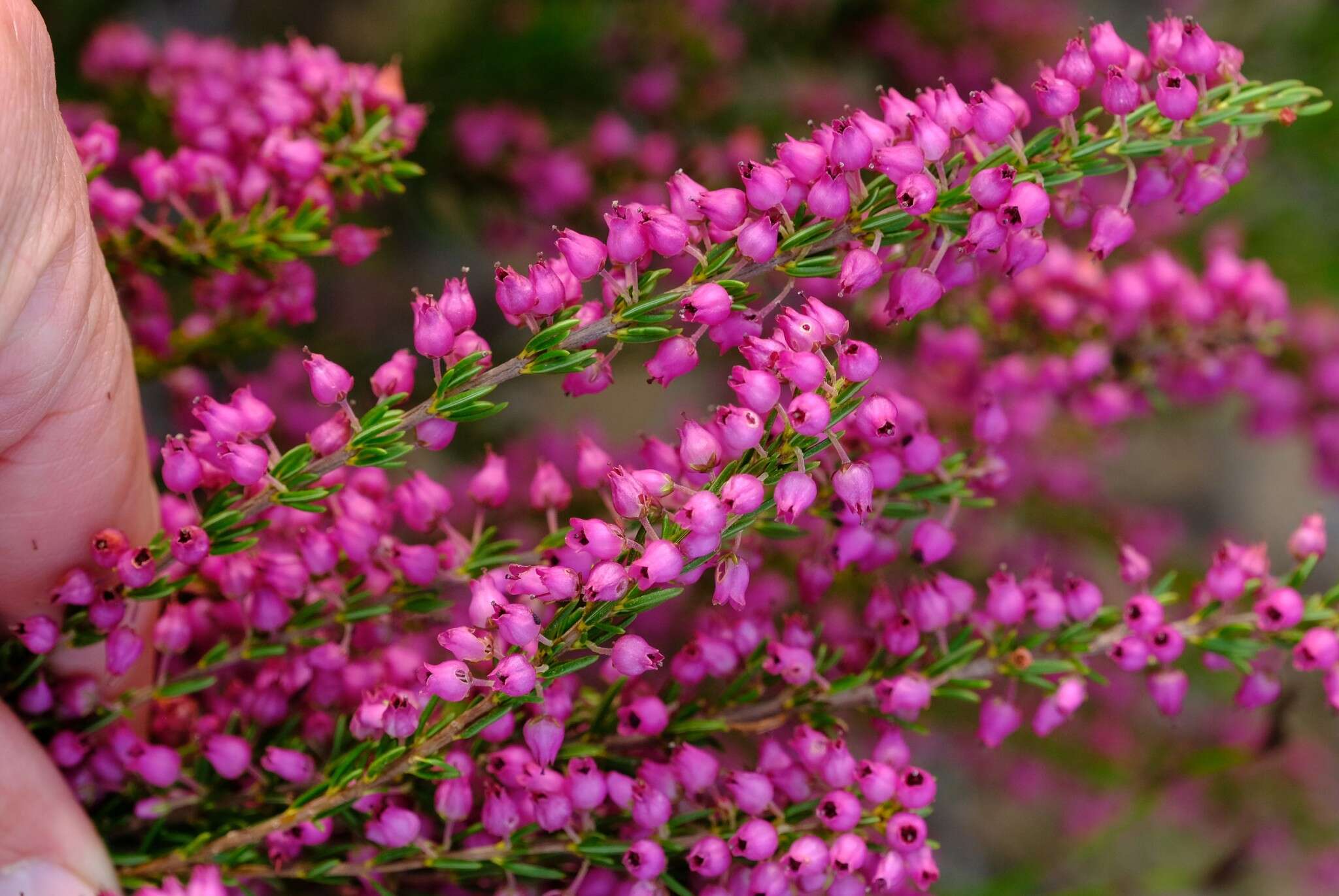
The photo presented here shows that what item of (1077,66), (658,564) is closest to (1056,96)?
(1077,66)

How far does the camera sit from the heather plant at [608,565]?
595 mm

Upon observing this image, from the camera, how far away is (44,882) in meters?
0.67

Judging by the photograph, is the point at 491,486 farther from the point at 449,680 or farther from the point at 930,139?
the point at 930,139

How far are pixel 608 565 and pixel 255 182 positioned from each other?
0.44 metres

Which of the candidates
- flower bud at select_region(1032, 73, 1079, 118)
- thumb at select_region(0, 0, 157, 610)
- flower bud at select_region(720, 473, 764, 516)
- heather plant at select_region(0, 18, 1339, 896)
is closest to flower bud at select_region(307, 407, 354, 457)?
heather plant at select_region(0, 18, 1339, 896)

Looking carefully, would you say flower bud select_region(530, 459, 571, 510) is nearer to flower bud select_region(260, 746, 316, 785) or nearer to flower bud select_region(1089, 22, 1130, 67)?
flower bud select_region(260, 746, 316, 785)

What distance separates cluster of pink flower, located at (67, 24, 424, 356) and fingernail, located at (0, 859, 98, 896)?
39 centimetres

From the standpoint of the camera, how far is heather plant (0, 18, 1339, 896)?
1.95 feet

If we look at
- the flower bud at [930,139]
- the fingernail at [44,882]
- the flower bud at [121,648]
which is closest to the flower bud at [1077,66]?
the flower bud at [930,139]

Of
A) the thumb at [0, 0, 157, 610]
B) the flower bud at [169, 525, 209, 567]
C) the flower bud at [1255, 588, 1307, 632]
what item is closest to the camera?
the thumb at [0, 0, 157, 610]

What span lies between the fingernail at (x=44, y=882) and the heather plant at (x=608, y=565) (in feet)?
0.12

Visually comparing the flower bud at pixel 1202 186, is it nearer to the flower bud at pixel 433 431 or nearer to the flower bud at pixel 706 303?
the flower bud at pixel 706 303

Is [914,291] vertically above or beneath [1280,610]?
above

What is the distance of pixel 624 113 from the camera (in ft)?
4.65
